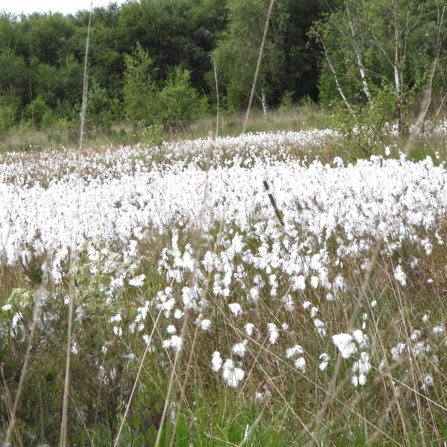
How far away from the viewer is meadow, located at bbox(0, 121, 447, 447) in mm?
1620

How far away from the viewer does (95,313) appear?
220 centimetres

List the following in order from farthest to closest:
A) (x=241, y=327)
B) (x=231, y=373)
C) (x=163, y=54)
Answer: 1. (x=163, y=54)
2. (x=241, y=327)
3. (x=231, y=373)

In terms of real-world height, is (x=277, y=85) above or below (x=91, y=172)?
above

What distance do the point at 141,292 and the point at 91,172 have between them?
8060 millimetres

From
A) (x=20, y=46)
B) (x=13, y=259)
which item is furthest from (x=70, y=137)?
(x=20, y=46)

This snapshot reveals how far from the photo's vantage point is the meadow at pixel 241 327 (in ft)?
5.32

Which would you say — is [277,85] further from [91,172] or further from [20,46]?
[91,172]

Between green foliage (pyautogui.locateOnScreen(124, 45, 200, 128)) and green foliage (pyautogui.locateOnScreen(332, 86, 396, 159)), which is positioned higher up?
green foliage (pyautogui.locateOnScreen(124, 45, 200, 128))

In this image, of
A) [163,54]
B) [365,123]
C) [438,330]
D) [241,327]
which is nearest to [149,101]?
[365,123]

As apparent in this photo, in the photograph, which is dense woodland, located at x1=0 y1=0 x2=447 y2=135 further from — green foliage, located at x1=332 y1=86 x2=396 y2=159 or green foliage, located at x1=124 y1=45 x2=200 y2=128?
green foliage, located at x1=332 y1=86 x2=396 y2=159

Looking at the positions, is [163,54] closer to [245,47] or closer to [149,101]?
[245,47]

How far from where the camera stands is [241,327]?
2.53 m

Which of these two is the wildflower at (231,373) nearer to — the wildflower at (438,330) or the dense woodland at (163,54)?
the wildflower at (438,330)

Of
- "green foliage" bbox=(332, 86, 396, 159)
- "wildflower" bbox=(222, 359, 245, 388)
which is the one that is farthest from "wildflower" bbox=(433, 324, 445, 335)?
"green foliage" bbox=(332, 86, 396, 159)
